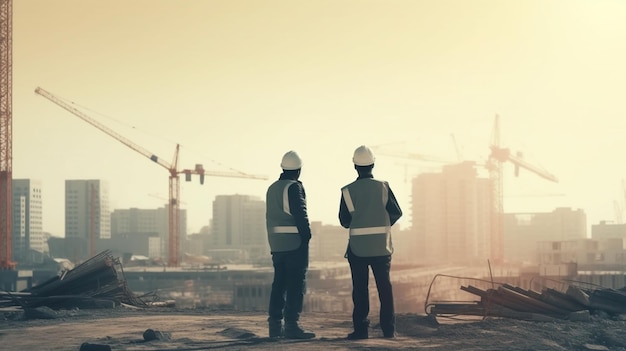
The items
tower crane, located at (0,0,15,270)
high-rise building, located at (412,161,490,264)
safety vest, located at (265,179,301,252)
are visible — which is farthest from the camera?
high-rise building, located at (412,161,490,264)

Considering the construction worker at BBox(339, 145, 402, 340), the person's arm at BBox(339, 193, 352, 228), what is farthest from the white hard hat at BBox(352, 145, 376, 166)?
the person's arm at BBox(339, 193, 352, 228)

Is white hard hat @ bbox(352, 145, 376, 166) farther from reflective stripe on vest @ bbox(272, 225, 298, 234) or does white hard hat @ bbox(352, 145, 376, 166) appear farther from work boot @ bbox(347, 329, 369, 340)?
work boot @ bbox(347, 329, 369, 340)

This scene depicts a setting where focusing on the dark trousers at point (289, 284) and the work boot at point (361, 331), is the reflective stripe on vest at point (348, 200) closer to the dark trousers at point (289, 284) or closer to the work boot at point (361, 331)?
the dark trousers at point (289, 284)

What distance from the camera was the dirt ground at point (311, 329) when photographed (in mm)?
8391

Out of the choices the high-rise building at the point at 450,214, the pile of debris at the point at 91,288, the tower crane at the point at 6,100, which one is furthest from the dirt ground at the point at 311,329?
the high-rise building at the point at 450,214

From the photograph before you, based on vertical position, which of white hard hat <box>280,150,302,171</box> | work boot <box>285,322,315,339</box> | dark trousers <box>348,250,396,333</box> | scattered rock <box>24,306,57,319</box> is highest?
white hard hat <box>280,150,302,171</box>

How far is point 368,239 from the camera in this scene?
8.95 metres

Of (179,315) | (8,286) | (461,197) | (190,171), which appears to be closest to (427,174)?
(461,197)

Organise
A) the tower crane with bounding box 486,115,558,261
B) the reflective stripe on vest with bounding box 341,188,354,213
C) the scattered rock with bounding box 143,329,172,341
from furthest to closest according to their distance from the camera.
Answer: the tower crane with bounding box 486,115,558,261 → the reflective stripe on vest with bounding box 341,188,354,213 → the scattered rock with bounding box 143,329,172,341

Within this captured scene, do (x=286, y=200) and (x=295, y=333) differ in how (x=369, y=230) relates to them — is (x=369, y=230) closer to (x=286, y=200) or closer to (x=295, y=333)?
(x=286, y=200)

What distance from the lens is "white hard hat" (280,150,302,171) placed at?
934 centimetres

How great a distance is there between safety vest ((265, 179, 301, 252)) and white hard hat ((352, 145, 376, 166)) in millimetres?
723

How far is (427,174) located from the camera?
7726 inches

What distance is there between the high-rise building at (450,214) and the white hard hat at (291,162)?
182879 millimetres
